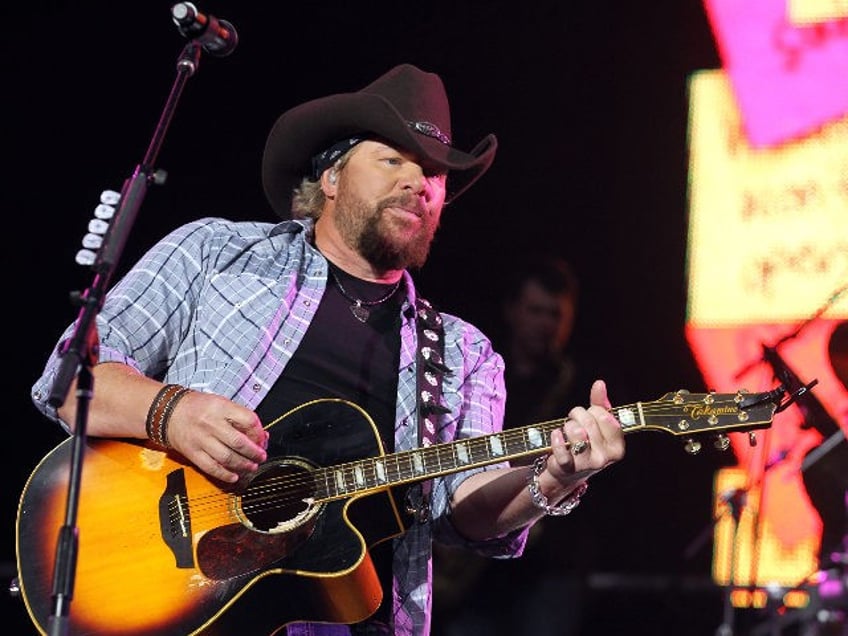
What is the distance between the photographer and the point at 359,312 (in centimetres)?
393

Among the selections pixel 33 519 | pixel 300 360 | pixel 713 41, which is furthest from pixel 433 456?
pixel 713 41

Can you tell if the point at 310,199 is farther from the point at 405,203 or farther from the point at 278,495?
the point at 278,495

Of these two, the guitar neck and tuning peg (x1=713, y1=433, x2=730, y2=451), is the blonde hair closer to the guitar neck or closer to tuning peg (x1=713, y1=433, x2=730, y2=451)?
the guitar neck

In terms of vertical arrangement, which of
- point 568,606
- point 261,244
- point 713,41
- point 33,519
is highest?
point 713,41

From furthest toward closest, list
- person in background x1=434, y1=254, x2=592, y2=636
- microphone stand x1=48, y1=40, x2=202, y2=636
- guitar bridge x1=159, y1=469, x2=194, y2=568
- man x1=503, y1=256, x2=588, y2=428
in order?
man x1=503, y1=256, x2=588, y2=428
person in background x1=434, y1=254, x2=592, y2=636
guitar bridge x1=159, y1=469, x2=194, y2=568
microphone stand x1=48, y1=40, x2=202, y2=636

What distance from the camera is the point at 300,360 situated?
3.74 metres

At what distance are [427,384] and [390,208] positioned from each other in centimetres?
56

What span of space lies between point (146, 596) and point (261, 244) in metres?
1.12

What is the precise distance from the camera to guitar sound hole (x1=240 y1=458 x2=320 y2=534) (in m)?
3.46

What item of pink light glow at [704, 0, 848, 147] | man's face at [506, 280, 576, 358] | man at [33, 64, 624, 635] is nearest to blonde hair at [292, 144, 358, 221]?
man at [33, 64, 624, 635]

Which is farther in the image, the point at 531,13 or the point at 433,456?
the point at 531,13

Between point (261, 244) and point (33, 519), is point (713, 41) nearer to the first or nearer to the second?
point (261, 244)

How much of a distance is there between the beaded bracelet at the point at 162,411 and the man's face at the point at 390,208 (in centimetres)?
82

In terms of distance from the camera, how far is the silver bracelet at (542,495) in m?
3.54
